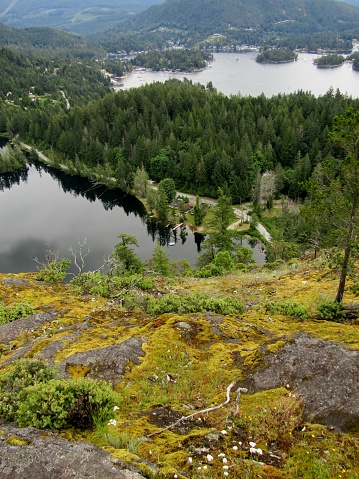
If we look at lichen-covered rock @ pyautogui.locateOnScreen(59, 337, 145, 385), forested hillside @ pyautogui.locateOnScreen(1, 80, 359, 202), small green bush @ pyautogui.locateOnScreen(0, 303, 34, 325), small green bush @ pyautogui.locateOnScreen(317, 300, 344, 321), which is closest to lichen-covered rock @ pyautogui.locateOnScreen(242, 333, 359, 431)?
lichen-covered rock @ pyautogui.locateOnScreen(59, 337, 145, 385)

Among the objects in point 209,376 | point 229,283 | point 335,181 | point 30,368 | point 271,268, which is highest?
point 335,181

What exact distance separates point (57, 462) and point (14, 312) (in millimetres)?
12755

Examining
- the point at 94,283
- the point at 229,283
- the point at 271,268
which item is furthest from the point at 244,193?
the point at 94,283

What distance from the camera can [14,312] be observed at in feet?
59.5

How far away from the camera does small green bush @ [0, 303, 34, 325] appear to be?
1791cm

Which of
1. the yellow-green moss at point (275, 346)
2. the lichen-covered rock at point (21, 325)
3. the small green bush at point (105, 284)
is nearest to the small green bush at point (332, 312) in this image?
the yellow-green moss at point (275, 346)

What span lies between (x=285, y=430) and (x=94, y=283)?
16.5 metres

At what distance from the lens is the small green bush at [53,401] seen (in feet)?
28.5

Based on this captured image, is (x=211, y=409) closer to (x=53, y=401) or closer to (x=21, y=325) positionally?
(x=53, y=401)

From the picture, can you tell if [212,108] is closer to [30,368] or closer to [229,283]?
[229,283]

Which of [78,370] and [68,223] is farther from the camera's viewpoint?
[68,223]

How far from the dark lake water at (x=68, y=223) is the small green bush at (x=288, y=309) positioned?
4513cm

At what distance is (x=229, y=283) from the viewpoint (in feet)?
88.8

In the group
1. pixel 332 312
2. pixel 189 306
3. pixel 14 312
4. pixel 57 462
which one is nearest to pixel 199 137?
pixel 189 306
